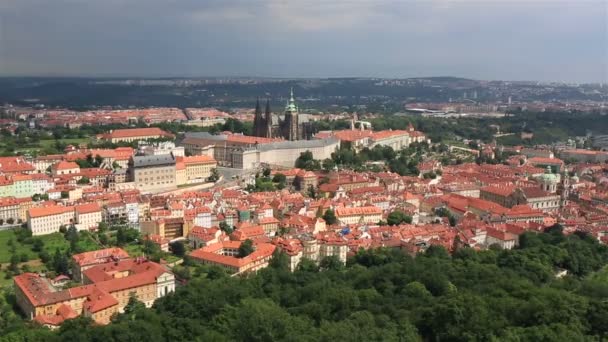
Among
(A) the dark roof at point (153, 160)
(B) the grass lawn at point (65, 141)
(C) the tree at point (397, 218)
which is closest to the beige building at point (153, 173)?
(A) the dark roof at point (153, 160)

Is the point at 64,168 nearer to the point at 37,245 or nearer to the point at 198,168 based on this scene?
the point at 198,168

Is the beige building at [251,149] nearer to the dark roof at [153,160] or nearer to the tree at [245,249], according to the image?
the dark roof at [153,160]

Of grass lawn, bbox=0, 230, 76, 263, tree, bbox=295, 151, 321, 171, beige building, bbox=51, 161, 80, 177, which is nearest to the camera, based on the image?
grass lawn, bbox=0, 230, 76, 263

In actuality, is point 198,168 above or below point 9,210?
above

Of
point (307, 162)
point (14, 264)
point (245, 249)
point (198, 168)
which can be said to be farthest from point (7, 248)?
point (307, 162)

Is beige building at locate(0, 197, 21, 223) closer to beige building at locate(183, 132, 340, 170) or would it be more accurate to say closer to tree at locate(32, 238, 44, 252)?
tree at locate(32, 238, 44, 252)

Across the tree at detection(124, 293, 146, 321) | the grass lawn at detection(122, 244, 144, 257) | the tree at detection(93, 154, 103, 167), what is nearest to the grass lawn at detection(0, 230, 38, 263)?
the grass lawn at detection(122, 244, 144, 257)

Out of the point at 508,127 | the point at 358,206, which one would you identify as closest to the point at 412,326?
the point at 358,206
